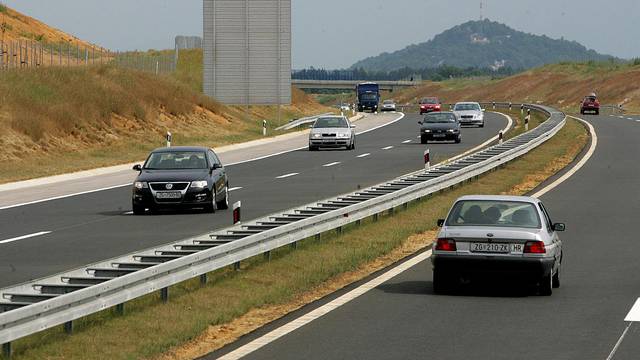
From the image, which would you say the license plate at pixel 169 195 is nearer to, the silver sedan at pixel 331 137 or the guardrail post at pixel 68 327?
the guardrail post at pixel 68 327

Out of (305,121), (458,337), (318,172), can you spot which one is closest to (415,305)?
(458,337)

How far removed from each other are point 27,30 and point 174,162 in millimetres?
Result: 97668

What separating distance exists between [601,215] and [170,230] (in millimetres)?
8922

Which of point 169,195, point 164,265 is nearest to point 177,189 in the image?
point 169,195

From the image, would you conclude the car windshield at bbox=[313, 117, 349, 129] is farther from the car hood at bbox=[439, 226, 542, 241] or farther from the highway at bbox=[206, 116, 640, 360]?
the car hood at bbox=[439, 226, 542, 241]

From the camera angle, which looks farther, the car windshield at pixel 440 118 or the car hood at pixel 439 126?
the car windshield at pixel 440 118

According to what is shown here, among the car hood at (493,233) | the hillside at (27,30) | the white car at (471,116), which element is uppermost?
the hillside at (27,30)

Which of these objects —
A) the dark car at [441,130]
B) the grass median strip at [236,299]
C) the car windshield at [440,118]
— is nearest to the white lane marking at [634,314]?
the grass median strip at [236,299]

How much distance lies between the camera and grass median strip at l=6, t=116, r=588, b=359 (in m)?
12.0

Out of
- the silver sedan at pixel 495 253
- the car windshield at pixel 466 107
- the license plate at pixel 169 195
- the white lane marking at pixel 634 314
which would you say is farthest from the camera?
the car windshield at pixel 466 107

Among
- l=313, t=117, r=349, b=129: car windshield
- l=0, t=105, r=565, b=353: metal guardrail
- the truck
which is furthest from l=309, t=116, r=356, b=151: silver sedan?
the truck

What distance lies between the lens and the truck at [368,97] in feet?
399

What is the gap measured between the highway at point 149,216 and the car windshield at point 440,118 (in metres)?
5.40

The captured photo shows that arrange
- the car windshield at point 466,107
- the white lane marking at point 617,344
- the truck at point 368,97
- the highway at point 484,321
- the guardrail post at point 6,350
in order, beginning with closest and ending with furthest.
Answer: the guardrail post at point 6,350 < the white lane marking at point 617,344 < the highway at point 484,321 < the car windshield at point 466,107 < the truck at point 368,97
